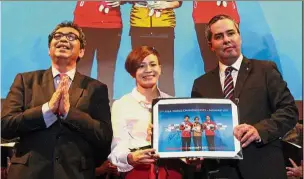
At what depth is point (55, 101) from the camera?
93.9 inches

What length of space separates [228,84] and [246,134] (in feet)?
1.36

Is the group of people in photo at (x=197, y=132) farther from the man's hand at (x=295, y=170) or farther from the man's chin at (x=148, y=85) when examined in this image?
the man's hand at (x=295, y=170)

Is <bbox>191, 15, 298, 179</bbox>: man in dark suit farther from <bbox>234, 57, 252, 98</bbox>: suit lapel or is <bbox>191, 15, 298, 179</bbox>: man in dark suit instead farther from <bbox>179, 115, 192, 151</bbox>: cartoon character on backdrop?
<bbox>179, 115, 192, 151</bbox>: cartoon character on backdrop

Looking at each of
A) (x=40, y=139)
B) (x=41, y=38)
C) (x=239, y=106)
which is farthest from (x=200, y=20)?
(x=40, y=139)

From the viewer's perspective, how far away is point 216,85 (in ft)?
8.64

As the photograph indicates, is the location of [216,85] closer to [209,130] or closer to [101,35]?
[209,130]

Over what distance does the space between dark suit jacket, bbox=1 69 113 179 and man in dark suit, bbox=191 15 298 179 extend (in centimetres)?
69

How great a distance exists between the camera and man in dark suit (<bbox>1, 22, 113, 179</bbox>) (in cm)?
240

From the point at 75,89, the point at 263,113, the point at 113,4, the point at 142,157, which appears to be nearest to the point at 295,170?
the point at 263,113

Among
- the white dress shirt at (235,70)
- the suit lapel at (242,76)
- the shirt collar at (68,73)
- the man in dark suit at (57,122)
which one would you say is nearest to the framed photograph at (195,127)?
the suit lapel at (242,76)

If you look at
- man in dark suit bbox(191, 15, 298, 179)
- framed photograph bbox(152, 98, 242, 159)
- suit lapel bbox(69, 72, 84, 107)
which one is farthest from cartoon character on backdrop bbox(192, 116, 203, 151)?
suit lapel bbox(69, 72, 84, 107)

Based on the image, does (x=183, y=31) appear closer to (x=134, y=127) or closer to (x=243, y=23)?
(x=243, y=23)

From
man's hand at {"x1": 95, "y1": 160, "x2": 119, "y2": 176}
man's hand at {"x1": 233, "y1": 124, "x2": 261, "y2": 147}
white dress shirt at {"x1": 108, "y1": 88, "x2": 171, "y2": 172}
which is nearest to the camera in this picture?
man's hand at {"x1": 233, "y1": 124, "x2": 261, "y2": 147}

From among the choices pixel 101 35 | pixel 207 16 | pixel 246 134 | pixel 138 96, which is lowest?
pixel 246 134
